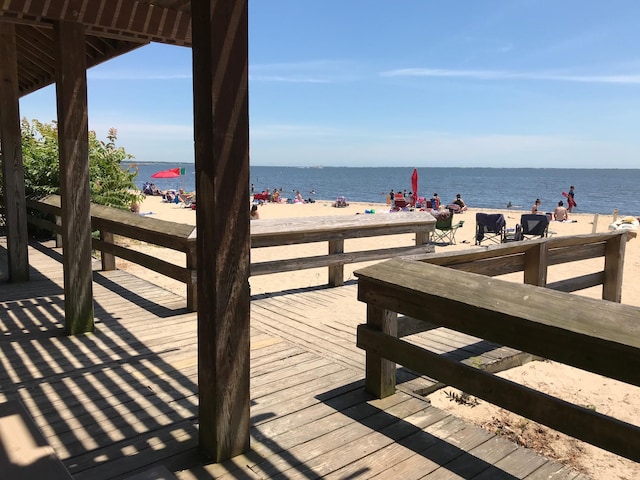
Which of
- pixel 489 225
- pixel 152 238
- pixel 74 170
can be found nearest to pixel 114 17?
pixel 74 170

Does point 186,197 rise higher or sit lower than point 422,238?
lower

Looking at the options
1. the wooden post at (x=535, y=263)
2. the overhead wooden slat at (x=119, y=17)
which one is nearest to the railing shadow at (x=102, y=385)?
the overhead wooden slat at (x=119, y=17)

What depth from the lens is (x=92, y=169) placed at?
32.9ft

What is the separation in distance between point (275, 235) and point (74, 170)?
6.90 feet

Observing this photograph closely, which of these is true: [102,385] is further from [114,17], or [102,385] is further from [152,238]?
[114,17]

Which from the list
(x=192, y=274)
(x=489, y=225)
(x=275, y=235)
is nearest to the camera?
(x=192, y=274)

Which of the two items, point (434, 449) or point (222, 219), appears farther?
point (434, 449)

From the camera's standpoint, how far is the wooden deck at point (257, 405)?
2.49 m

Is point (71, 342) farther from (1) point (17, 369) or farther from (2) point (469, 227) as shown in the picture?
(2) point (469, 227)

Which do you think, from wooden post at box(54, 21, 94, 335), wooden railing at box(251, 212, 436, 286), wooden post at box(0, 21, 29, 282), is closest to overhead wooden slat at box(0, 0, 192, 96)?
wooden post at box(54, 21, 94, 335)

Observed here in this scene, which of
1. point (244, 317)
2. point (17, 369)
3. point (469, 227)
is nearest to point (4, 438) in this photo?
point (244, 317)

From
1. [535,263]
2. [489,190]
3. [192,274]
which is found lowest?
[489,190]

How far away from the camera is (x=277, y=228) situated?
5594mm

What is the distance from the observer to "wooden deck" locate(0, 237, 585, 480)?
8.18 feet
